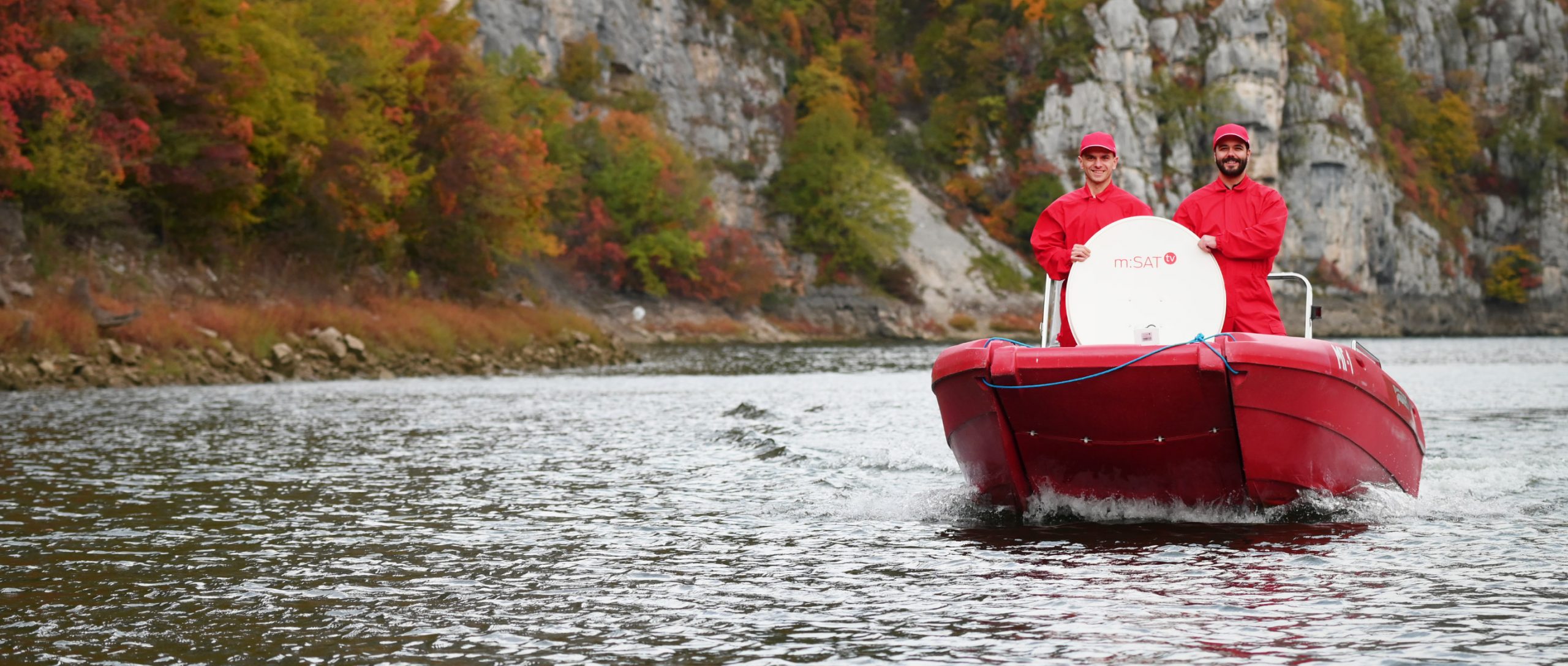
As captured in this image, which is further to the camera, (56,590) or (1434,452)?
(1434,452)

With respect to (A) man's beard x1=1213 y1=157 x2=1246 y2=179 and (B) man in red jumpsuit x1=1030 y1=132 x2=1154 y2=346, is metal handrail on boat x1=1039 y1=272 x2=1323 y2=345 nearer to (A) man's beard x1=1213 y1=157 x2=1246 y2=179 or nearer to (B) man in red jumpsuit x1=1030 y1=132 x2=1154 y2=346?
(B) man in red jumpsuit x1=1030 y1=132 x2=1154 y2=346

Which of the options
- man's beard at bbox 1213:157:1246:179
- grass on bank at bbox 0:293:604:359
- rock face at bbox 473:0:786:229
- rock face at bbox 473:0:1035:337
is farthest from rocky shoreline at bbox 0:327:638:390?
rock face at bbox 473:0:786:229

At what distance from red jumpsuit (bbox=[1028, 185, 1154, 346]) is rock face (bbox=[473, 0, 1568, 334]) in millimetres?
86572

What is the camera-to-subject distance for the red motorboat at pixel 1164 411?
1034cm

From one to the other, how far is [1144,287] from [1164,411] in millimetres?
1125

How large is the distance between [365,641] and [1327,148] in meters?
123

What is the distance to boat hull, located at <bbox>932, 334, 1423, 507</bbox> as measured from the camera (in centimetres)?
1033

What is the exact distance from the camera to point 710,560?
9984 millimetres

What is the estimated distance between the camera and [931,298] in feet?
328

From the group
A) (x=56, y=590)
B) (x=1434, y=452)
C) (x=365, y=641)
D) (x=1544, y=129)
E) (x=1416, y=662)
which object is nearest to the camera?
(x=1416, y=662)

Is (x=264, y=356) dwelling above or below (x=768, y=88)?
below

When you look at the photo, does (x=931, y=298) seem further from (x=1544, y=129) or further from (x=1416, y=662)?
(x=1416, y=662)

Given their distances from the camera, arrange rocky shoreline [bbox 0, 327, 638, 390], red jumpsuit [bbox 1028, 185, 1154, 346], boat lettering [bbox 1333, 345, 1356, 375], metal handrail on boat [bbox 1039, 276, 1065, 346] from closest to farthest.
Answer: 1. boat lettering [bbox 1333, 345, 1356, 375]
2. metal handrail on boat [bbox 1039, 276, 1065, 346]
3. red jumpsuit [bbox 1028, 185, 1154, 346]
4. rocky shoreline [bbox 0, 327, 638, 390]

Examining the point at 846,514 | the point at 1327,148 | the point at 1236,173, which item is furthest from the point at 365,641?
the point at 1327,148
